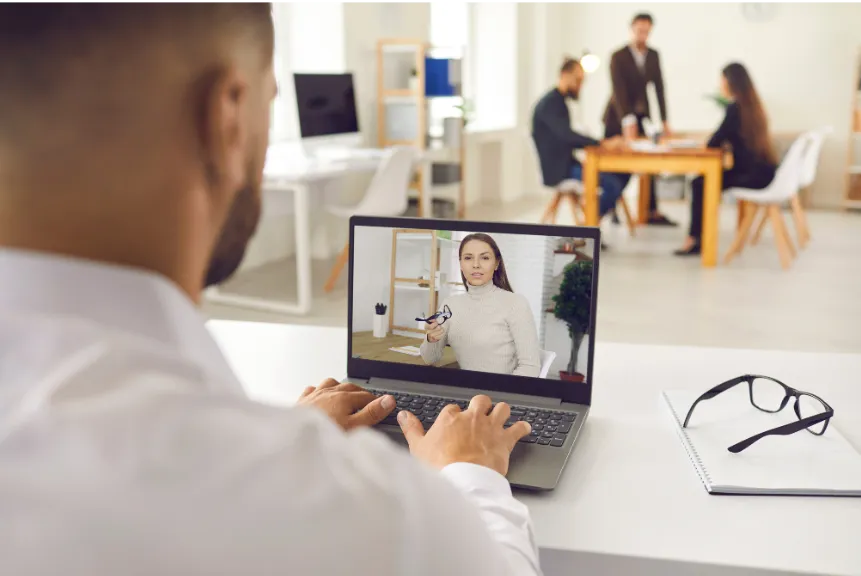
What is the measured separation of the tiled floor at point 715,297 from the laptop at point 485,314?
1.84 meters

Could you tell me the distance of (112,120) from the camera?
0.42 m

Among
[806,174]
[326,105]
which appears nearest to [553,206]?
[806,174]

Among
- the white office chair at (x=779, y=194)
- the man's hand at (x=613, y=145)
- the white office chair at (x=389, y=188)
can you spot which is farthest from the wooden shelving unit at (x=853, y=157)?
the white office chair at (x=389, y=188)

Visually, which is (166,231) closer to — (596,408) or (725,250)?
(596,408)

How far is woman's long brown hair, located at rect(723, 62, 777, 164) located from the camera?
5.50 metres

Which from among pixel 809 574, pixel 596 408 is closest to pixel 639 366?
pixel 596 408

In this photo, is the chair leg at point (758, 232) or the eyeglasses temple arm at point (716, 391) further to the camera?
the chair leg at point (758, 232)

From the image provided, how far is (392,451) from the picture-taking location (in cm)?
44

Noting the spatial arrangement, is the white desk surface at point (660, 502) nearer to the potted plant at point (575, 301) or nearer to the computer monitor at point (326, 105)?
the potted plant at point (575, 301)

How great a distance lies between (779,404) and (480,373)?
1.30 ft

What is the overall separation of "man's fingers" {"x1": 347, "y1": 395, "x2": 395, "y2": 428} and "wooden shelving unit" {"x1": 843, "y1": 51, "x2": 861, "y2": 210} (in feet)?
27.0

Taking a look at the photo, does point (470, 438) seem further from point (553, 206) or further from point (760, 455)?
point (553, 206)

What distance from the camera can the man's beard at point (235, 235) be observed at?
521 millimetres

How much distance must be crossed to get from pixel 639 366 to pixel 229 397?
104cm
